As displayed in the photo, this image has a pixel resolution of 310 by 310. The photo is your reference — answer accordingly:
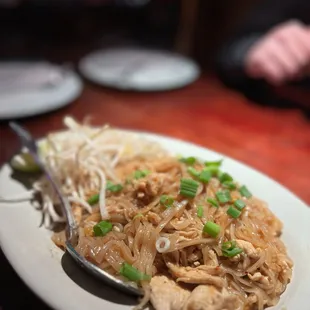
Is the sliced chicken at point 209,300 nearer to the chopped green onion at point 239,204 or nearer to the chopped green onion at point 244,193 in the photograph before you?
the chopped green onion at point 239,204

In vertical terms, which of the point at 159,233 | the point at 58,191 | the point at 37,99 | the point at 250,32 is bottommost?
the point at 37,99

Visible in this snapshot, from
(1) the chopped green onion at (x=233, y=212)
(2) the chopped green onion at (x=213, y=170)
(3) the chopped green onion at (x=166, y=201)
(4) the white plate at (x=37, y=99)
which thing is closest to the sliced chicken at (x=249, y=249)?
(1) the chopped green onion at (x=233, y=212)

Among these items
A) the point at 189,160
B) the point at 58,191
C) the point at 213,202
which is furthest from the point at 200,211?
the point at 58,191

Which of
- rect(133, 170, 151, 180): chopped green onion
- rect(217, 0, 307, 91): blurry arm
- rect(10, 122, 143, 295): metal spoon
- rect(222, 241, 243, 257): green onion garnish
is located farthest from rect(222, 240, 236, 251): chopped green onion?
rect(217, 0, 307, 91): blurry arm

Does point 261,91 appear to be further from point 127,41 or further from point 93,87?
point 127,41

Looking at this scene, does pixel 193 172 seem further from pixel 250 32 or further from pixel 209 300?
pixel 250 32

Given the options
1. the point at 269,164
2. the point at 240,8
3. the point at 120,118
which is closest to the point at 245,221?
the point at 269,164
